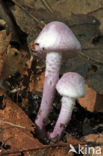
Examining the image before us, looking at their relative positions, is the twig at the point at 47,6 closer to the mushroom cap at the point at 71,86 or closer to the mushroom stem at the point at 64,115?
the mushroom cap at the point at 71,86

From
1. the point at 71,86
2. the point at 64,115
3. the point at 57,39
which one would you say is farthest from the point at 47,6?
the point at 64,115

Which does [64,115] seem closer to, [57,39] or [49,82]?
[49,82]

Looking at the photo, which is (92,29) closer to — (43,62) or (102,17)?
(102,17)

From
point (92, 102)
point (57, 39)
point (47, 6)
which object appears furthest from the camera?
point (47, 6)

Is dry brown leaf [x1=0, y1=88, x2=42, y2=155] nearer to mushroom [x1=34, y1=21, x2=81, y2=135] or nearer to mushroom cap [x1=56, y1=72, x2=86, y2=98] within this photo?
mushroom [x1=34, y1=21, x2=81, y2=135]

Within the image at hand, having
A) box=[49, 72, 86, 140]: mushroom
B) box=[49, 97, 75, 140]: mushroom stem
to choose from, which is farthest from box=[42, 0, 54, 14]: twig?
box=[49, 97, 75, 140]: mushroom stem

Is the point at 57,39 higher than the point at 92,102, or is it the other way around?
the point at 57,39

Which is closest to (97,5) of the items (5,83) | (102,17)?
(102,17)
